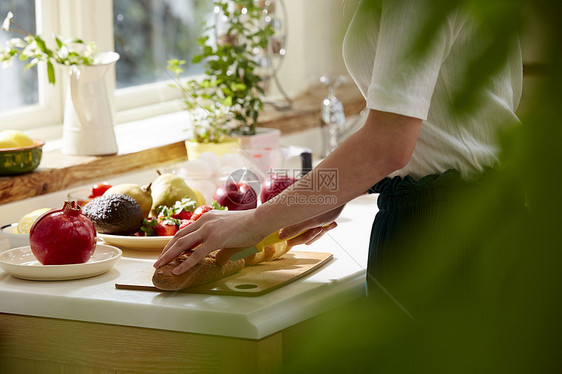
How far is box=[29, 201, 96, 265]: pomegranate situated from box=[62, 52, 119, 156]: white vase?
1.79 ft

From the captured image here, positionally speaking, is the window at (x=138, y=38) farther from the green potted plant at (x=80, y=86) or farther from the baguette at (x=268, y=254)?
the baguette at (x=268, y=254)

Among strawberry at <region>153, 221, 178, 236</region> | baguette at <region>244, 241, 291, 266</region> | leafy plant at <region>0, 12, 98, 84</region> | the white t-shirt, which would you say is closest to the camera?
the white t-shirt

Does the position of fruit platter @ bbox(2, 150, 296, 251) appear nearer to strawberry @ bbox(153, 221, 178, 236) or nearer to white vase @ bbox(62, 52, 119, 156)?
strawberry @ bbox(153, 221, 178, 236)

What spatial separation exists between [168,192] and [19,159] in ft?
0.94

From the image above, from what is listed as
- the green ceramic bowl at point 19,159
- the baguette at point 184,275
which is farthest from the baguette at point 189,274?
the green ceramic bowl at point 19,159

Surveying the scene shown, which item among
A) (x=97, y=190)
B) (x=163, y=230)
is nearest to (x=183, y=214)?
(x=163, y=230)

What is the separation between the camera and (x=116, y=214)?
1.11 m

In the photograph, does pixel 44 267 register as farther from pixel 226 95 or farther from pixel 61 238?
pixel 226 95

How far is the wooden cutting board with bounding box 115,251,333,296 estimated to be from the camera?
3.03ft

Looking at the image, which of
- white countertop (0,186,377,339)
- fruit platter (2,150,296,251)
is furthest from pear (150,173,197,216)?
white countertop (0,186,377,339)

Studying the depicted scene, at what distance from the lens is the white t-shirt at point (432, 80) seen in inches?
5.9

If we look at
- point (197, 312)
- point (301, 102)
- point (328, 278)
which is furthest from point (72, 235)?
point (301, 102)

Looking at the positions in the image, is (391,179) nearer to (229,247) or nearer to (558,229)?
(229,247)

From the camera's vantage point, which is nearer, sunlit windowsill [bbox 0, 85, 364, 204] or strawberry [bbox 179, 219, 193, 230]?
strawberry [bbox 179, 219, 193, 230]
